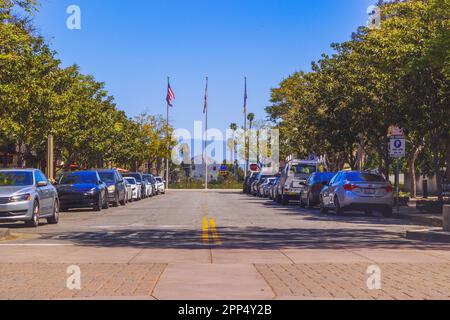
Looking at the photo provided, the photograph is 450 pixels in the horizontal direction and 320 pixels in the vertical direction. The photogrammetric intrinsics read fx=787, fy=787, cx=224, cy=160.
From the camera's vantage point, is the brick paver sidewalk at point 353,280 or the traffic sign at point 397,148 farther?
the traffic sign at point 397,148

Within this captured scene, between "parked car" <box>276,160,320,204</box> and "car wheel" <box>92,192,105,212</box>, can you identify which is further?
"parked car" <box>276,160,320,204</box>

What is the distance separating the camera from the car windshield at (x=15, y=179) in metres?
21.5

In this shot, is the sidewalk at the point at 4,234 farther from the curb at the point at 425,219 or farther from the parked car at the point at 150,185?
the parked car at the point at 150,185

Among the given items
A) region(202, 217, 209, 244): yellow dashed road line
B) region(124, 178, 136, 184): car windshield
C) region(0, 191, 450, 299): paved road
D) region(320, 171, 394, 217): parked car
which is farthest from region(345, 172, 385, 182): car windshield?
region(124, 178, 136, 184): car windshield

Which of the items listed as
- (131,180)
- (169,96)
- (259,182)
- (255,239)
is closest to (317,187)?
(255,239)

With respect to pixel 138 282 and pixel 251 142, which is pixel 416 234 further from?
pixel 251 142

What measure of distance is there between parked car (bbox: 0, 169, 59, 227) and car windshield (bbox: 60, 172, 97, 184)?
931 cm

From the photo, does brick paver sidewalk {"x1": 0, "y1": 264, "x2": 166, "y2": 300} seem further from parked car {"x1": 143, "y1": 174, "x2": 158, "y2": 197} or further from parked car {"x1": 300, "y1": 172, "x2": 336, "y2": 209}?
parked car {"x1": 143, "y1": 174, "x2": 158, "y2": 197}

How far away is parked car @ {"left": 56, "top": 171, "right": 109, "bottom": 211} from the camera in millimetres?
31594

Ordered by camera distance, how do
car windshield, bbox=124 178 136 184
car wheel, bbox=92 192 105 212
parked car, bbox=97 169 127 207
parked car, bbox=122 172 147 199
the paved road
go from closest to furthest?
1. the paved road
2. car wheel, bbox=92 192 105 212
3. parked car, bbox=97 169 127 207
4. car windshield, bbox=124 178 136 184
5. parked car, bbox=122 172 147 199

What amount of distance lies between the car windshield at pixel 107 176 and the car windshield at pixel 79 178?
14.0 ft

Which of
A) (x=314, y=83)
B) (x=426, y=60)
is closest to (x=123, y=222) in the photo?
(x=426, y=60)

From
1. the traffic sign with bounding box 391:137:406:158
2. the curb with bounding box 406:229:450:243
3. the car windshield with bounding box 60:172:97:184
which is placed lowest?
the curb with bounding box 406:229:450:243

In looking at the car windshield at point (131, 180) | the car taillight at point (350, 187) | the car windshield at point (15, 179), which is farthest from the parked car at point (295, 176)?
the car windshield at point (15, 179)
